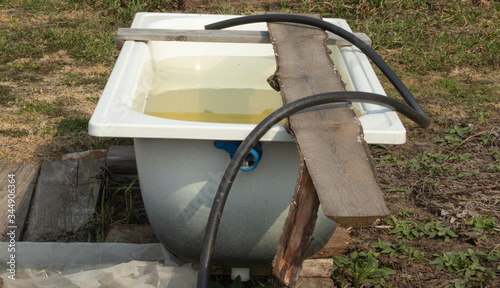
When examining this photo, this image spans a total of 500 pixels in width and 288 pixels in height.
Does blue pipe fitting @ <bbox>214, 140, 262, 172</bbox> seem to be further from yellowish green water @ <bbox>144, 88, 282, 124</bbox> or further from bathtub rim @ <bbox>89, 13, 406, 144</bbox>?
yellowish green water @ <bbox>144, 88, 282, 124</bbox>

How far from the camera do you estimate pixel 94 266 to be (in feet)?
6.18

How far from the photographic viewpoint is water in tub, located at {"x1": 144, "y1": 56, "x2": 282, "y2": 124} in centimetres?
241

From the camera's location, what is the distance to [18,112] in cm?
308

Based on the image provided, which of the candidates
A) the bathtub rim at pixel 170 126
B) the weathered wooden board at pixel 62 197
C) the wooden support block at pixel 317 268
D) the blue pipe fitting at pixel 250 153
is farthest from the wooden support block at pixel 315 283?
the weathered wooden board at pixel 62 197

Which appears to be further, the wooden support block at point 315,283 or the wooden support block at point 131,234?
the wooden support block at point 131,234

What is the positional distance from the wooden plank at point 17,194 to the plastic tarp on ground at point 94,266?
8.7 inches

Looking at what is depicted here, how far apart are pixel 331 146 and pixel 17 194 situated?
1.43 meters

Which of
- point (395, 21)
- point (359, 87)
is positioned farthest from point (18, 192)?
point (395, 21)

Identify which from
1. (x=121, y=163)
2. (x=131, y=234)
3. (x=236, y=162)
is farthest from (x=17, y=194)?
(x=236, y=162)

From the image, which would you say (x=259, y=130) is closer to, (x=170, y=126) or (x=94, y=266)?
(x=170, y=126)

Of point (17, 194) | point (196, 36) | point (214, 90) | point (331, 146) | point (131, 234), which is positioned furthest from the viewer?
point (214, 90)

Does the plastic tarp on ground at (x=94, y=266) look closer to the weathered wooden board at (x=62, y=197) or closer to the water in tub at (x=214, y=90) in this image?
the weathered wooden board at (x=62, y=197)

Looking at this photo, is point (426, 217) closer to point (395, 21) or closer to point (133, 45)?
point (133, 45)

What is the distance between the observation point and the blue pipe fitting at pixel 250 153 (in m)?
1.58
